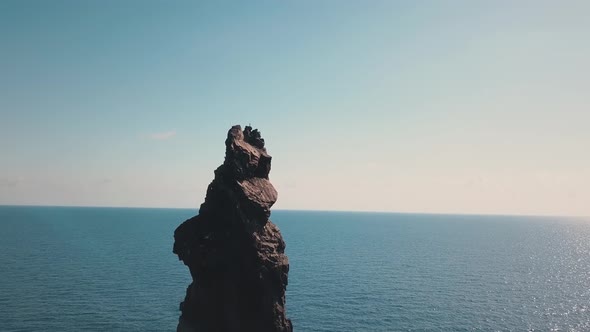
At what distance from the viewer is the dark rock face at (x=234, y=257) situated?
123 ft

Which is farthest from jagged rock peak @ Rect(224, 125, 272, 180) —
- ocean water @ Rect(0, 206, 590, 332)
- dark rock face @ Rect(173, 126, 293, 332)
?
ocean water @ Rect(0, 206, 590, 332)

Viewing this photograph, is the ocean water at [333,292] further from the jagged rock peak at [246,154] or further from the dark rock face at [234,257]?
the jagged rock peak at [246,154]

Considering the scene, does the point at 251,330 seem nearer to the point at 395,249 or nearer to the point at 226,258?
the point at 226,258

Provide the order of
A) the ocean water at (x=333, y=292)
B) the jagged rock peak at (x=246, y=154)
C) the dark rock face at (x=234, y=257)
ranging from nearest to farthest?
the dark rock face at (x=234, y=257)
the jagged rock peak at (x=246, y=154)
the ocean water at (x=333, y=292)

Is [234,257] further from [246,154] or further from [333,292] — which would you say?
[333,292]

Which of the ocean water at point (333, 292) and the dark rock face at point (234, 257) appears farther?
the ocean water at point (333, 292)

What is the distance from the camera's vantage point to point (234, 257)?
3834 centimetres

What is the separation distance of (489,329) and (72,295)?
80.5 metres

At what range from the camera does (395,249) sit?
179750 millimetres

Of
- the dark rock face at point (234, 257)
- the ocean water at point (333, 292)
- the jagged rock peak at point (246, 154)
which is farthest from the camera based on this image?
the ocean water at point (333, 292)

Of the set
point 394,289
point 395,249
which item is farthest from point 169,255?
point 395,249

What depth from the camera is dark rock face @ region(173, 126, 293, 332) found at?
37562 mm

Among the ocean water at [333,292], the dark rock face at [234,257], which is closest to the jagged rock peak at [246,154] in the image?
the dark rock face at [234,257]

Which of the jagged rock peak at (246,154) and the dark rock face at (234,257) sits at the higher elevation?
the jagged rock peak at (246,154)
